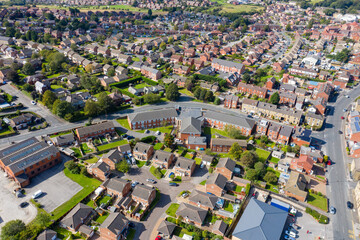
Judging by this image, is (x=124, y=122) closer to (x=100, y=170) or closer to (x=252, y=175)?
(x=100, y=170)

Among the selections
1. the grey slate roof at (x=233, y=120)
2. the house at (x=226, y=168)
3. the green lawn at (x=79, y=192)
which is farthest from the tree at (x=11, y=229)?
the grey slate roof at (x=233, y=120)

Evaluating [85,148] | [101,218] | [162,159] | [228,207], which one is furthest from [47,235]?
[228,207]

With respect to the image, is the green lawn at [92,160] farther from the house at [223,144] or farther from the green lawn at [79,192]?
the house at [223,144]

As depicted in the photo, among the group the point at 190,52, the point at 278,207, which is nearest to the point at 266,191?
the point at 278,207

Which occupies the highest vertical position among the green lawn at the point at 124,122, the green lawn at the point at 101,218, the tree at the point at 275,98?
the tree at the point at 275,98

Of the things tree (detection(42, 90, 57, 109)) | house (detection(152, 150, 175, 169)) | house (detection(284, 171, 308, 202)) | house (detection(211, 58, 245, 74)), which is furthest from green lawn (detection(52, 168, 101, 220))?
house (detection(211, 58, 245, 74))

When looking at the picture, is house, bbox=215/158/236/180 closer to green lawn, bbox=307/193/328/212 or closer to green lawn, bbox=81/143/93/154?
green lawn, bbox=307/193/328/212

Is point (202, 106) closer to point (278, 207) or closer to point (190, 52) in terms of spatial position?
point (278, 207)
